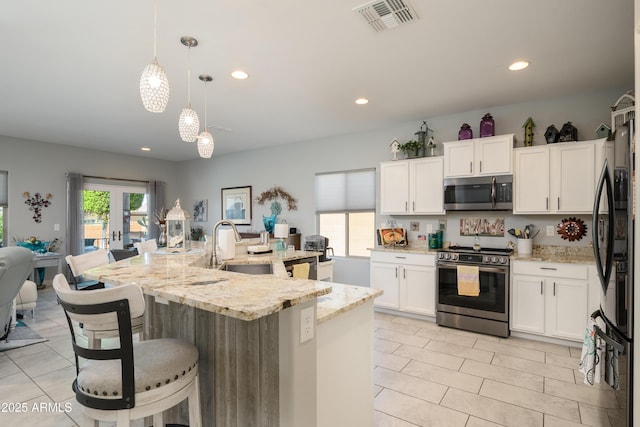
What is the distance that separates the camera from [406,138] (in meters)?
4.93

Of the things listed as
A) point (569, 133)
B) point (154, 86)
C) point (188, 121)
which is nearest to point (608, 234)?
point (569, 133)

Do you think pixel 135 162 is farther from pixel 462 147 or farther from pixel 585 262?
pixel 585 262

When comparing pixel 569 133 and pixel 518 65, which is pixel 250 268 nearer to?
pixel 518 65

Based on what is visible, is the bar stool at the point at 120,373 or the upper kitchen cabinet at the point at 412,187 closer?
the bar stool at the point at 120,373

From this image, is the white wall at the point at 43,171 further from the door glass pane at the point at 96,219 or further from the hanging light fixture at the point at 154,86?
the hanging light fixture at the point at 154,86

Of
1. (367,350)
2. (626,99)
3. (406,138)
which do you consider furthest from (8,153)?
(626,99)

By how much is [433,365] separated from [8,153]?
7.42 m

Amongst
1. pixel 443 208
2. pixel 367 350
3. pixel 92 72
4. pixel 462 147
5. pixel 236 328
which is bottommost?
pixel 367 350

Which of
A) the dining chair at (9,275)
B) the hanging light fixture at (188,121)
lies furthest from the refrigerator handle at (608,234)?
the dining chair at (9,275)

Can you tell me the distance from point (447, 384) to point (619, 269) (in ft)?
5.00

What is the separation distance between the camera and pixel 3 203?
574 centimetres

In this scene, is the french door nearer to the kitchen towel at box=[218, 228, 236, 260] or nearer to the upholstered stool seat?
the upholstered stool seat

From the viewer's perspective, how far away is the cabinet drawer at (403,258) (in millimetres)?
4223

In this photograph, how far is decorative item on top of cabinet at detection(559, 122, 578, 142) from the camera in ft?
12.0
